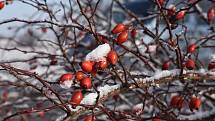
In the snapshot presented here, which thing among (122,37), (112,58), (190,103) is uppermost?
(122,37)

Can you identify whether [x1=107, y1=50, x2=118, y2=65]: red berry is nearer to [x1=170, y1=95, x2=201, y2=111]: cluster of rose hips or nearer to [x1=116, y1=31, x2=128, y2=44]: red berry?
[x1=116, y1=31, x2=128, y2=44]: red berry

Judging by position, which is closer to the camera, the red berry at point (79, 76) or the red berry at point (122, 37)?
the red berry at point (79, 76)

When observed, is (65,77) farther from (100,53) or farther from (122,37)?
(122,37)

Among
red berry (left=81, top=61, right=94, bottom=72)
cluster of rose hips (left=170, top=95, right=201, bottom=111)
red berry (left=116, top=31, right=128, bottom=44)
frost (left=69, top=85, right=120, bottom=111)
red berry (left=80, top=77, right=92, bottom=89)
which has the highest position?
red berry (left=116, top=31, right=128, bottom=44)

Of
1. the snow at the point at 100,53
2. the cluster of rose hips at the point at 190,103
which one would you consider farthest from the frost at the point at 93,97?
the cluster of rose hips at the point at 190,103

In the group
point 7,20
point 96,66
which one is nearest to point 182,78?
point 96,66

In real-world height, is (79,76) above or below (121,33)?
below

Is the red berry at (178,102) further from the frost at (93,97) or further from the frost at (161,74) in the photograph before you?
the frost at (93,97)

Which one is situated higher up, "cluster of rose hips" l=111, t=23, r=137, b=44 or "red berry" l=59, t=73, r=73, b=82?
"cluster of rose hips" l=111, t=23, r=137, b=44

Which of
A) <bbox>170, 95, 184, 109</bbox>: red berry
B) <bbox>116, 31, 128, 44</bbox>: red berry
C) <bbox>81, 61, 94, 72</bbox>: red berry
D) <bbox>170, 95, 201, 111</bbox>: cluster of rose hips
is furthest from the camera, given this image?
<bbox>170, 95, 184, 109</bbox>: red berry

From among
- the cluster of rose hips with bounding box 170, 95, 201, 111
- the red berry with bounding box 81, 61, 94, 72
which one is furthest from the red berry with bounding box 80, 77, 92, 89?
the cluster of rose hips with bounding box 170, 95, 201, 111

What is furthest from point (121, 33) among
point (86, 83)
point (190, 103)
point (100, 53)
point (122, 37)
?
point (190, 103)

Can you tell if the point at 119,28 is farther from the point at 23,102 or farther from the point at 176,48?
the point at 23,102
